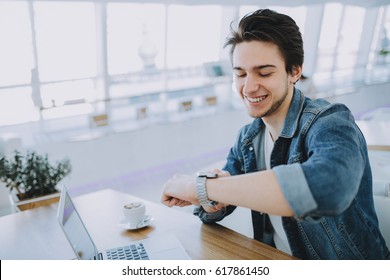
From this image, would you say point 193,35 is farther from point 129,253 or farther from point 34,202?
point 129,253

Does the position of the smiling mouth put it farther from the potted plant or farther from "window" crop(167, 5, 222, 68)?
"window" crop(167, 5, 222, 68)

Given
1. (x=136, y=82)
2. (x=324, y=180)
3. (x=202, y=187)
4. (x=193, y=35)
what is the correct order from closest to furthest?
(x=324, y=180) → (x=202, y=187) → (x=136, y=82) → (x=193, y=35)

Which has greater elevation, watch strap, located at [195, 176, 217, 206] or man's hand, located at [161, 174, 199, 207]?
watch strap, located at [195, 176, 217, 206]

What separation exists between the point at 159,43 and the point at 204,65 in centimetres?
75

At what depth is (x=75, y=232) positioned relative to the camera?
97cm

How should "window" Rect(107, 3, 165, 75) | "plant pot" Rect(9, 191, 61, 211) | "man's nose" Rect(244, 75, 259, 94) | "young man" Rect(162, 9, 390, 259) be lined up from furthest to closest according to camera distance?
"window" Rect(107, 3, 165, 75) → "plant pot" Rect(9, 191, 61, 211) → "man's nose" Rect(244, 75, 259, 94) → "young man" Rect(162, 9, 390, 259)

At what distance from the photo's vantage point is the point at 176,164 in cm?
453

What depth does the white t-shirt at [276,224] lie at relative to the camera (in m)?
1.17

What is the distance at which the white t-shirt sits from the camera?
1.17m

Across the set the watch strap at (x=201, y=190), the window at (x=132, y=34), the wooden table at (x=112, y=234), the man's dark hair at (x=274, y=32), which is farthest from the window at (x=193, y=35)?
the watch strap at (x=201, y=190)

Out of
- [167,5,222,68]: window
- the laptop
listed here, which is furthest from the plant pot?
[167,5,222,68]: window

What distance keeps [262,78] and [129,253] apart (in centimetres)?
61

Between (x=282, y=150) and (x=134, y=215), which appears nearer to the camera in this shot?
(x=282, y=150)

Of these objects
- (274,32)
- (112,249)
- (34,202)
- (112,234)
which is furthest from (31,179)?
(274,32)
